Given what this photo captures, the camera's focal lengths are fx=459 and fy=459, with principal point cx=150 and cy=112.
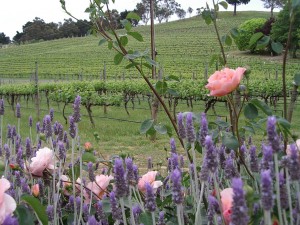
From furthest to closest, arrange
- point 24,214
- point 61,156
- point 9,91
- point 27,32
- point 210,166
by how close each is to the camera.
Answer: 1. point 27,32
2. point 9,91
3. point 61,156
4. point 24,214
5. point 210,166

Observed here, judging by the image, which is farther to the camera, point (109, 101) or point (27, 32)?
point (27, 32)

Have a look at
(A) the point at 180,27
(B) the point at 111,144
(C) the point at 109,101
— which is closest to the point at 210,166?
(B) the point at 111,144

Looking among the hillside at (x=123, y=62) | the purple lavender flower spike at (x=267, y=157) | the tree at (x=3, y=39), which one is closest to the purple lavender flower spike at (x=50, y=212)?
the purple lavender flower spike at (x=267, y=157)

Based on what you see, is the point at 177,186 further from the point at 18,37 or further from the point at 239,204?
the point at 18,37

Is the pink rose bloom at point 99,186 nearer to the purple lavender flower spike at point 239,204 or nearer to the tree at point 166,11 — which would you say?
the purple lavender flower spike at point 239,204

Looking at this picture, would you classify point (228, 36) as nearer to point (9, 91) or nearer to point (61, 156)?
point (61, 156)

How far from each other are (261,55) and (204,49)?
24.4 feet

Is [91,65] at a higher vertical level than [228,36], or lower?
lower

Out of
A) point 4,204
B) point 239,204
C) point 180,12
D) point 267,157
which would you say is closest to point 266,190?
point 239,204

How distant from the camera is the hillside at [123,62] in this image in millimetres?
37594

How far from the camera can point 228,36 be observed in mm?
2045

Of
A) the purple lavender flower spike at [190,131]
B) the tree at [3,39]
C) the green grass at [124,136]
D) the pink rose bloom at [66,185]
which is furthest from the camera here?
the tree at [3,39]

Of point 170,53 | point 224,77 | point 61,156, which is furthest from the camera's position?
point 170,53

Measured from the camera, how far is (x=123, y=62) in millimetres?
37812
